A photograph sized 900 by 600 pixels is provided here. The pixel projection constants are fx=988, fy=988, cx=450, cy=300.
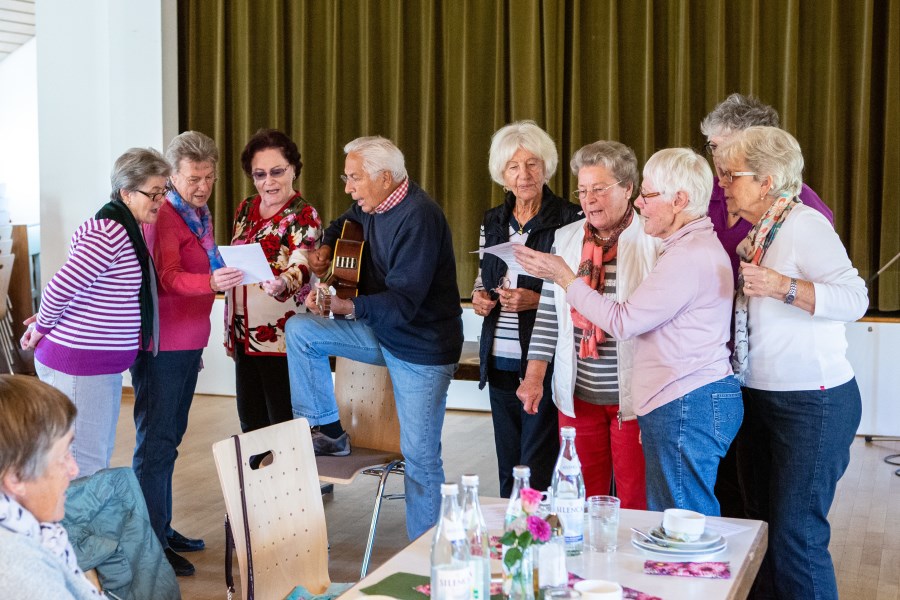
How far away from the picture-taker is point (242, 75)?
794 centimetres

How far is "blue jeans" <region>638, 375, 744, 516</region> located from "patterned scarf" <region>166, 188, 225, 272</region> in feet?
5.99

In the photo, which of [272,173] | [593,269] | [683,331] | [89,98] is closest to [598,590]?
[683,331]

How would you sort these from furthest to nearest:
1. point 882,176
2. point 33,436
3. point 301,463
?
point 882,176, point 301,463, point 33,436

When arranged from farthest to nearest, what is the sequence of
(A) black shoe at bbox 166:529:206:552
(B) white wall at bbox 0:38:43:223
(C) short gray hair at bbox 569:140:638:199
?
(B) white wall at bbox 0:38:43:223, (A) black shoe at bbox 166:529:206:552, (C) short gray hair at bbox 569:140:638:199

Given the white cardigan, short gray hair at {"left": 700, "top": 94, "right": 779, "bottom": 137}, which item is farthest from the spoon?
short gray hair at {"left": 700, "top": 94, "right": 779, "bottom": 137}

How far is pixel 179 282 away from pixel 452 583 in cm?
230

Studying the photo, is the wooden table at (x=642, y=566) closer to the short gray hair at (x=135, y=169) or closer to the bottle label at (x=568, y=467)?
the bottle label at (x=568, y=467)

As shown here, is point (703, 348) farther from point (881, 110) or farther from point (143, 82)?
point (143, 82)

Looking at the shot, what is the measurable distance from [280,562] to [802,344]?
58.6 inches

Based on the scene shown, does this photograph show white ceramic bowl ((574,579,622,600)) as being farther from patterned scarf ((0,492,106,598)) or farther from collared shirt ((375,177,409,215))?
collared shirt ((375,177,409,215))

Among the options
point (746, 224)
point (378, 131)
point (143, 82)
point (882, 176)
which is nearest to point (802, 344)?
point (746, 224)

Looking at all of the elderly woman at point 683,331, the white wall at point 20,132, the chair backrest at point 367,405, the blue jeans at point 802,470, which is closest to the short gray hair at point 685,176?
the elderly woman at point 683,331

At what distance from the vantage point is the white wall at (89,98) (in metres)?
7.54

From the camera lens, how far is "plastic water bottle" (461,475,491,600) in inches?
66.3
